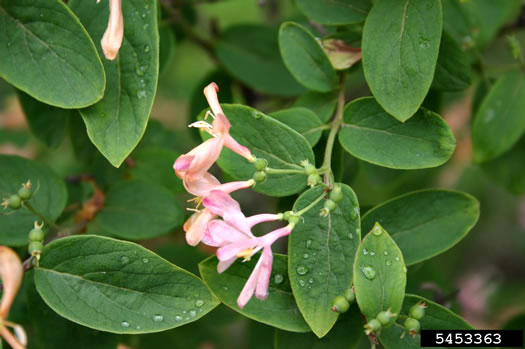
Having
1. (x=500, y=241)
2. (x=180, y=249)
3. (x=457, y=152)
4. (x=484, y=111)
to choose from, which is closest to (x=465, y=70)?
(x=484, y=111)

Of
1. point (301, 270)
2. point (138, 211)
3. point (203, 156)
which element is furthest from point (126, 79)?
point (301, 270)

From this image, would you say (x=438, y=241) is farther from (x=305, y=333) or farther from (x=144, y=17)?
(x=144, y=17)

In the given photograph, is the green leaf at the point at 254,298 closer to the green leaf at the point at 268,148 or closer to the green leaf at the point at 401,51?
the green leaf at the point at 268,148

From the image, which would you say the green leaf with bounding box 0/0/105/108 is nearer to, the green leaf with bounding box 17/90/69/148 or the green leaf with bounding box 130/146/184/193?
the green leaf with bounding box 17/90/69/148

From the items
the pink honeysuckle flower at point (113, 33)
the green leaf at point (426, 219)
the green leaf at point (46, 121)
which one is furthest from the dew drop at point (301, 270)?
the green leaf at point (46, 121)

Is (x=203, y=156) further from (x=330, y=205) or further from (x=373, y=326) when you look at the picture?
(x=373, y=326)
